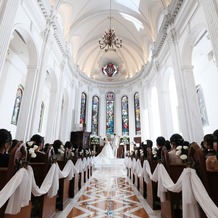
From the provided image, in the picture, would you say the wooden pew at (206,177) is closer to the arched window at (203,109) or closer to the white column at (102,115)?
the arched window at (203,109)

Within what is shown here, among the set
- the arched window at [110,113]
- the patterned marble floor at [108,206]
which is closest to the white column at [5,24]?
the patterned marble floor at [108,206]

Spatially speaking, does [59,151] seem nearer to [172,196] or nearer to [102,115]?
[172,196]

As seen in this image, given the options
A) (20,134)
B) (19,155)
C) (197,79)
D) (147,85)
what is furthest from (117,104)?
(19,155)

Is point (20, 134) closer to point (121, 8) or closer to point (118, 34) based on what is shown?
point (121, 8)

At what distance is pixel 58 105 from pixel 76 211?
7.18 m

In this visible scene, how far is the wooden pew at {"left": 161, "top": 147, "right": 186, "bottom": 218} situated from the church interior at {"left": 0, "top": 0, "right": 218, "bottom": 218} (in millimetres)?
19

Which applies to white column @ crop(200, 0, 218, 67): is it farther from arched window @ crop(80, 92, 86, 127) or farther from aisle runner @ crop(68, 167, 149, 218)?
arched window @ crop(80, 92, 86, 127)

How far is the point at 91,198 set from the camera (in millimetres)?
3783

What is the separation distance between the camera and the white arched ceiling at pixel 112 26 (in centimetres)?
Result: 999

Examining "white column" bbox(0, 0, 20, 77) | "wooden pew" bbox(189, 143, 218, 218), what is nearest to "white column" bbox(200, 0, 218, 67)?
"wooden pew" bbox(189, 143, 218, 218)

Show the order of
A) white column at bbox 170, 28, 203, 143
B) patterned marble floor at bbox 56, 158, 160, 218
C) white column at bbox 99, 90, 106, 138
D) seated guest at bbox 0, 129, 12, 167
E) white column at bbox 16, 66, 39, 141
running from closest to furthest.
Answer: seated guest at bbox 0, 129, 12, 167 < patterned marble floor at bbox 56, 158, 160, 218 < white column at bbox 16, 66, 39, 141 < white column at bbox 170, 28, 203, 143 < white column at bbox 99, 90, 106, 138

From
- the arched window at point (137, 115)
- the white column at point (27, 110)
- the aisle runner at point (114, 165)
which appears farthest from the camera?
the arched window at point (137, 115)

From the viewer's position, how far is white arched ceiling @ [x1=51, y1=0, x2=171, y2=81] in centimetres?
999

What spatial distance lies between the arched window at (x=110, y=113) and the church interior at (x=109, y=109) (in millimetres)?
113
